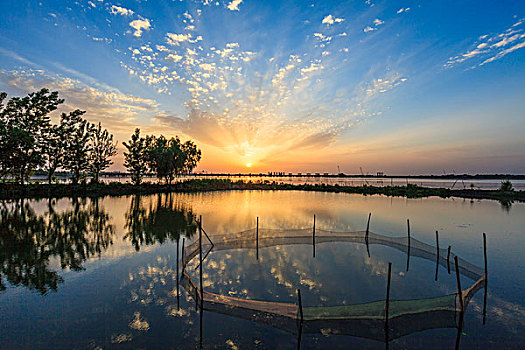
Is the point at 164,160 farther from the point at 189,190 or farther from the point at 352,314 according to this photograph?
the point at 352,314

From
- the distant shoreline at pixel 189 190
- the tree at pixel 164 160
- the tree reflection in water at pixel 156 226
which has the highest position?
the tree at pixel 164 160

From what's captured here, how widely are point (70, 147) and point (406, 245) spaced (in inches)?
1848

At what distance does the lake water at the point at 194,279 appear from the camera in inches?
240

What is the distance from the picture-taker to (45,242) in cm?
1345

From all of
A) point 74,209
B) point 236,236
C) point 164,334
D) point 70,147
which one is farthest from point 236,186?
point 164,334

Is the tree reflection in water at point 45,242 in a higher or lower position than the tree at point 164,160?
lower

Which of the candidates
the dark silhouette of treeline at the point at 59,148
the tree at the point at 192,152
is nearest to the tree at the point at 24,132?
the dark silhouette of treeline at the point at 59,148

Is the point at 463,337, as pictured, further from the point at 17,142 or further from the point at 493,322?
the point at 17,142

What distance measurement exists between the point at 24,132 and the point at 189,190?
84.9 ft

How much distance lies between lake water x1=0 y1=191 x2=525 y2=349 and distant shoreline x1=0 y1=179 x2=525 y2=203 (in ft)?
57.4

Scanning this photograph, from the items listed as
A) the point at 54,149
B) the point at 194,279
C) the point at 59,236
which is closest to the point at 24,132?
the point at 54,149

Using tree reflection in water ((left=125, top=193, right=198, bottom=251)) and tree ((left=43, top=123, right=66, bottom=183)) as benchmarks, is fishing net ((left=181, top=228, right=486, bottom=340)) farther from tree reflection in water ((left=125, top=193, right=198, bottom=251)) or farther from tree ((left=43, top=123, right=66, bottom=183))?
tree ((left=43, top=123, right=66, bottom=183))

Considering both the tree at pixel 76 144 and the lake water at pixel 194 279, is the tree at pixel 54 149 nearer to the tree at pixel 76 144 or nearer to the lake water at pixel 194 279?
the tree at pixel 76 144

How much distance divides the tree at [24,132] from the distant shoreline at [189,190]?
95.2 inches
